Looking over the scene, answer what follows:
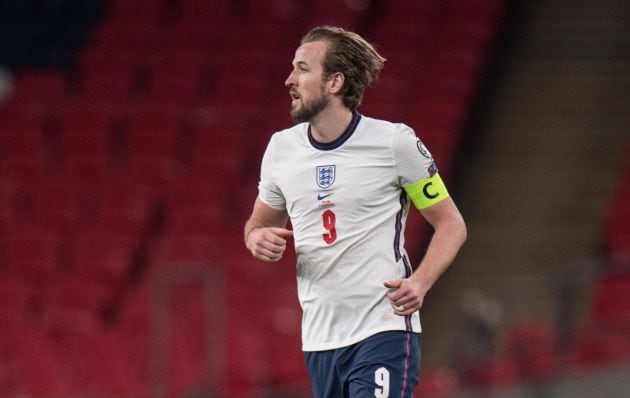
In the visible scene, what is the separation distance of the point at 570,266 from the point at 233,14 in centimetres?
397

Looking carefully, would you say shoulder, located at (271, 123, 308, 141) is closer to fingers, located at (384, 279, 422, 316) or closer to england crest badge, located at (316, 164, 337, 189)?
england crest badge, located at (316, 164, 337, 189)

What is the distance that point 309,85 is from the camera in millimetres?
4188

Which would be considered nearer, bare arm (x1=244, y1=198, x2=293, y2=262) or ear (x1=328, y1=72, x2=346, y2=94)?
bare arm (x1=244, y1=198, x2=293, y2=262)

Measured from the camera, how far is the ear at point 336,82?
4.21m

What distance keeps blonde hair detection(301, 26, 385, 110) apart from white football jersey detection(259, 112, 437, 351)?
12cm

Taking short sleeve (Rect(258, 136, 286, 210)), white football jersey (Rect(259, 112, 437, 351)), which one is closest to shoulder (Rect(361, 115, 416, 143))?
white football jersey (Rect(259, 112, 437, 351))

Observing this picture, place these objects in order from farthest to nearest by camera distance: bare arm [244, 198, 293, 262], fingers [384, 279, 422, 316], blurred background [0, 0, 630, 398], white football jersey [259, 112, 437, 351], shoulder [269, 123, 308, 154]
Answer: blurred background [0, 0, 630, 398] < shoulder [269, 123, 308, 154] < white football jersey [259, 112, 437, 351] < bare arm [244, 198, 293, 262] < fingers [384, 279, 422, 316]

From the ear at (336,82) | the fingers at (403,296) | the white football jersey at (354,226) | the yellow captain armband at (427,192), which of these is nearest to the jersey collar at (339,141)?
the white football jersey at (354,226)

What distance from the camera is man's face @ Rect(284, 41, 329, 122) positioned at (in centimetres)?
418

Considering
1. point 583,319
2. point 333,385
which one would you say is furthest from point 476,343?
point 333,385

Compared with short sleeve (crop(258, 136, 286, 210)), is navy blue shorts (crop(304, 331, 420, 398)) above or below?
below

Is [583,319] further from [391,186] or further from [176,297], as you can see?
[391,186]

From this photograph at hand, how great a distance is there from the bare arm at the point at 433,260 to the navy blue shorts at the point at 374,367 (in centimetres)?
20

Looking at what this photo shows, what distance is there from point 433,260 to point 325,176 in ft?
1.51
